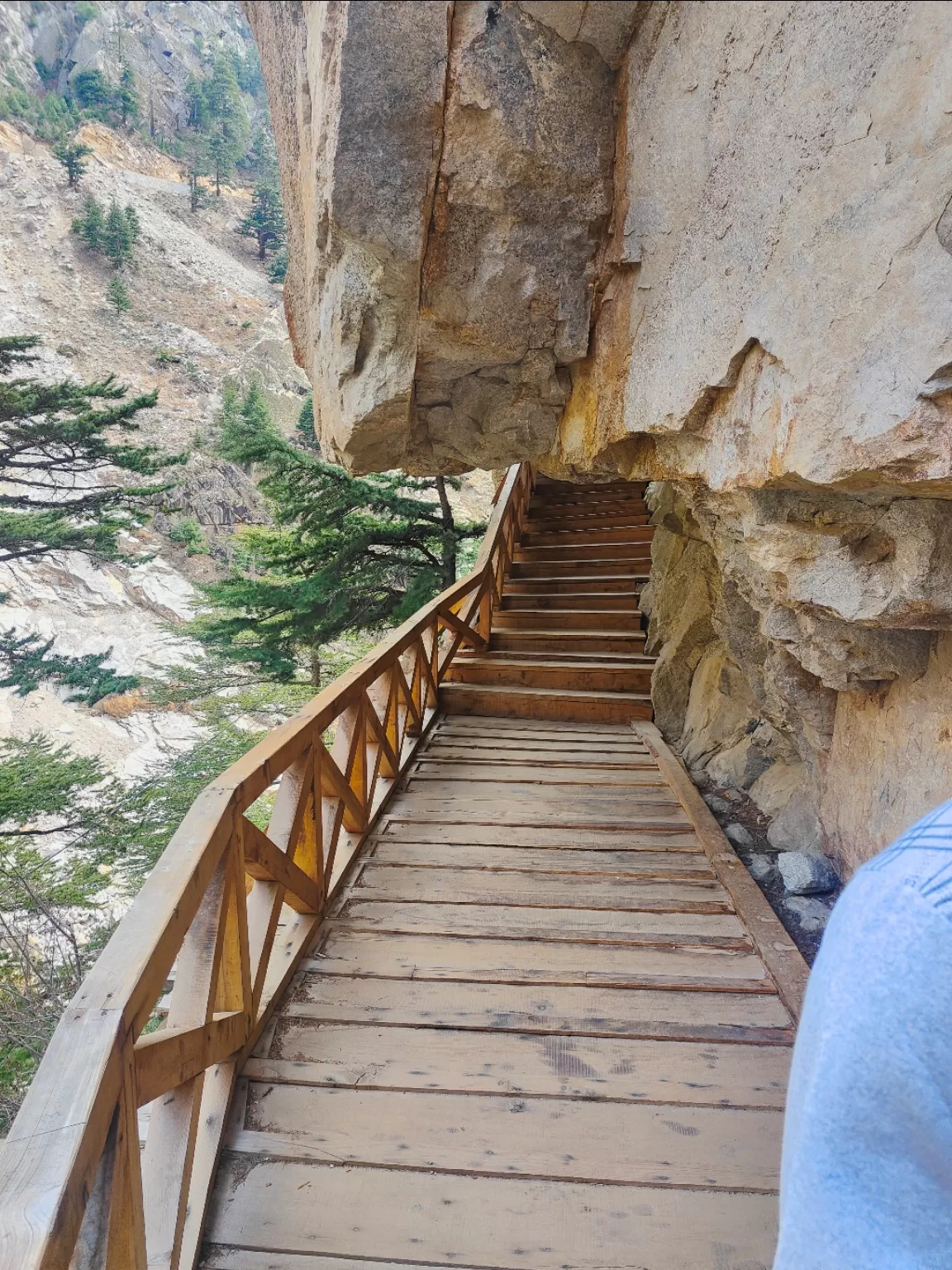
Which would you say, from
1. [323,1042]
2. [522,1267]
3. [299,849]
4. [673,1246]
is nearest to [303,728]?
[299,849]

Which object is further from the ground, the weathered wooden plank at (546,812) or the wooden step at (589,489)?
the wooden step at (589,489)

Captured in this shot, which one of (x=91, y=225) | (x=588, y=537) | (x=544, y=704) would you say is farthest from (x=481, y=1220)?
(x=91, y=225)

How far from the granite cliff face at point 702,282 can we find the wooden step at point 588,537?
369cm

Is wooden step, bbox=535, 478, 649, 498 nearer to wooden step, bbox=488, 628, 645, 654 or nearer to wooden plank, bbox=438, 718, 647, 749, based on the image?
wooden step, bbox=488, 628, 645, 654

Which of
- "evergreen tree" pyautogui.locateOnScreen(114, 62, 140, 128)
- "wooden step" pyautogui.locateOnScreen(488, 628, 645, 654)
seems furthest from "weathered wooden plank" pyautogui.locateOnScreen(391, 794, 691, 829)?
"evergreen tree" pyautogui.locateOnScreen(114, 62, 140, 128)

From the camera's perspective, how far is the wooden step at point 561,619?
5.89 m

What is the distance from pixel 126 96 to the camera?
105ft

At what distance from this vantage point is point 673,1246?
1386mm

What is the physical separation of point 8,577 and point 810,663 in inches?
810

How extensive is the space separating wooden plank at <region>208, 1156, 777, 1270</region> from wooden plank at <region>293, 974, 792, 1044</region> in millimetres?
445

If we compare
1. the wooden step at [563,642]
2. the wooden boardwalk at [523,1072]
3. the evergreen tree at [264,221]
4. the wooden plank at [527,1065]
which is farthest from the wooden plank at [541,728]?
the evergreen tree at [264,221]

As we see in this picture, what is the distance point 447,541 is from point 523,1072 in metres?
6.51

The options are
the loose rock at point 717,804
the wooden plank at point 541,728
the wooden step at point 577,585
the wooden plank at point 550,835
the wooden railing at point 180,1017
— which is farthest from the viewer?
the wooden step at point 577,585

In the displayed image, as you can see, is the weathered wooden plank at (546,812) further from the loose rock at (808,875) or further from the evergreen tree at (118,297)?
the evergreen tree at (118,297)
